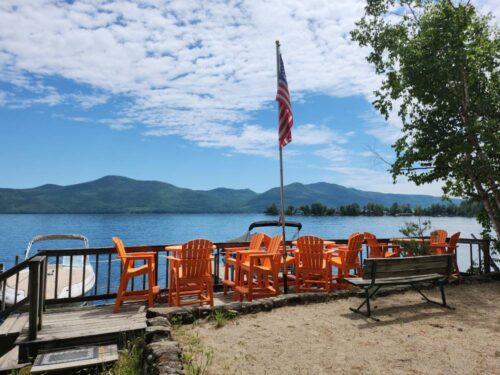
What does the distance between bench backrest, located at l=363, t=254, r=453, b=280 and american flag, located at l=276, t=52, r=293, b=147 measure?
2.82 meters

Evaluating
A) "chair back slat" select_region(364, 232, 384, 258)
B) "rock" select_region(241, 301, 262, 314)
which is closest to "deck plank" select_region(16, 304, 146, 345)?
"rock" select_region(241, 301, 262, 314)

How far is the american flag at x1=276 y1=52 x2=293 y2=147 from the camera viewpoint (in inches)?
279

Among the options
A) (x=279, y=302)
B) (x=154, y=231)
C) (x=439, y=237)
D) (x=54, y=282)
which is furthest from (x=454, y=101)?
(x=154, y=231)

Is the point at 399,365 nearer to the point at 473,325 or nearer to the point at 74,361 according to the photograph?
the point at 473,325

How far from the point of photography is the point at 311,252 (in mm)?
7363

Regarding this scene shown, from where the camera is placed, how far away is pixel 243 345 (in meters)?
4.30

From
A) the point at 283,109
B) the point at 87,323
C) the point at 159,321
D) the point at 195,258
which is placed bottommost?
the point at 87,323

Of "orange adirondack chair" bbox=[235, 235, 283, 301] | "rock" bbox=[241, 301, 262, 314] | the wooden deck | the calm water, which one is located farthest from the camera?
the calm water

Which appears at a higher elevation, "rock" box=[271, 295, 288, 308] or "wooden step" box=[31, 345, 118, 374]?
"rock" box=[271, 295, 288, 308]

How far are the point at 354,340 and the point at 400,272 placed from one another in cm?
181

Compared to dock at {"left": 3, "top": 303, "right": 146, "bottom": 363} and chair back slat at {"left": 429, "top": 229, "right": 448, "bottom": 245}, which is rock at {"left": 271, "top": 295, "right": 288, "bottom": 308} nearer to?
dock at {"left": 3, "top": 303, "right": 146, "bottom": 363}

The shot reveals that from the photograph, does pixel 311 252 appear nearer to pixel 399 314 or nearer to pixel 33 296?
pixel 399 314

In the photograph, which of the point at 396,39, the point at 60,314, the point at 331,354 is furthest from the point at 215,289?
the point at 396,39

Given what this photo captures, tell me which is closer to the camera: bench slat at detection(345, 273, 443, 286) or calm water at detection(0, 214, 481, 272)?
bench slat at detection(345, 273, 443, 286)
